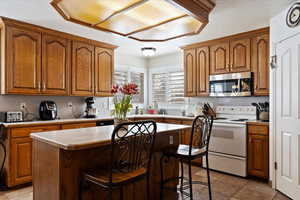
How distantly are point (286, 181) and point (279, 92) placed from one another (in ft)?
3.91

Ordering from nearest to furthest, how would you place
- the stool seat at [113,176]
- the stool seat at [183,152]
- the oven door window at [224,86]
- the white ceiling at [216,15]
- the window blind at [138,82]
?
the stool seat at [113,176] < the stool seat at [183,152] < the white ceiling at [216,15] < the oven door window at [224,86] < the window blind at [138,82]

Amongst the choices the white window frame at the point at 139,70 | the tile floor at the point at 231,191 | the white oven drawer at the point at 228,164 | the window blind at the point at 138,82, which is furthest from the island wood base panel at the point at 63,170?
the window blind at the point at 138,82

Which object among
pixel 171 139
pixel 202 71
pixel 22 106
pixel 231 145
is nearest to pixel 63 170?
pixel 171 139

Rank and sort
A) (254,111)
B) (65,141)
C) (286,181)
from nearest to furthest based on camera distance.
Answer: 1. (65,141)
2. (286,181)
3. (254,111)

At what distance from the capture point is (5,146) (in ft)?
9.92

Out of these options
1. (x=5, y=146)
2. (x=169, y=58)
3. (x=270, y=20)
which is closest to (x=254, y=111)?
(x=270, y=20)

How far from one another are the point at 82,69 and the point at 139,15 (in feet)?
6.76

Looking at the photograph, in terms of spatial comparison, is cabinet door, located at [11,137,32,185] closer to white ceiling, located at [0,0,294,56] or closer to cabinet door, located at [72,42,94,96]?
cabinet door, located at [72,42,94,96]

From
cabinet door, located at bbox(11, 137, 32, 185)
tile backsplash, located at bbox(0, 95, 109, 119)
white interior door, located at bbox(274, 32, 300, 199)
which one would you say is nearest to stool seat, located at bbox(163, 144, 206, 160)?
white interior door, located at bbox(274, 32, 300, 199)

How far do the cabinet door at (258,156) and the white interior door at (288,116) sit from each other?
233 millimetres

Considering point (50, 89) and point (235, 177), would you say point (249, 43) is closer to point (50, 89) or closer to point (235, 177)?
point (235, 177)

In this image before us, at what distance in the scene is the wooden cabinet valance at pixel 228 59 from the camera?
346 centimetres

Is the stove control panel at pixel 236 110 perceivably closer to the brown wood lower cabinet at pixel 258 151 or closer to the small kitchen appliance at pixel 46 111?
the brown wood lower cabinet at pixel 258 151

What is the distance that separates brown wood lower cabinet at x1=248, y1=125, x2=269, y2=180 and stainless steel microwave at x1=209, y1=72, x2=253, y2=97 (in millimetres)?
679
